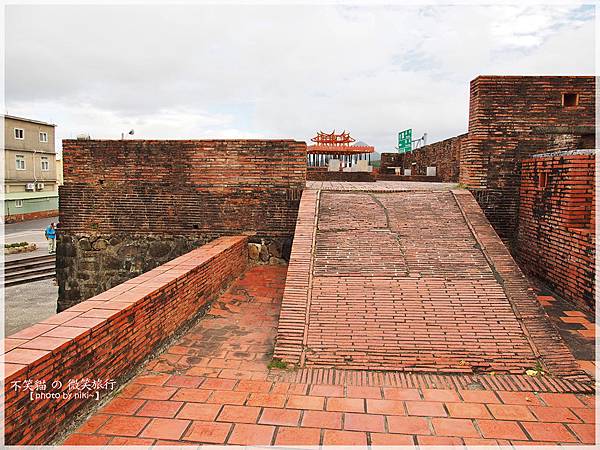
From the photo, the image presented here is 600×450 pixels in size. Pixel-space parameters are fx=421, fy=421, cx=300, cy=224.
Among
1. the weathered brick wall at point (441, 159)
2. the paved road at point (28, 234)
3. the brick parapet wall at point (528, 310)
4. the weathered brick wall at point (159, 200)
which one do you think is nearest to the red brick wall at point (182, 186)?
the weathered brick wall at point (159, 200)

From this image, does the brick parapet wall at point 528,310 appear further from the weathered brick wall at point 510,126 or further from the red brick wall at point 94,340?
the red brick wall at point 94,340

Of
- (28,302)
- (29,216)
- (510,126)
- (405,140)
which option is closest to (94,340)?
(510,126)

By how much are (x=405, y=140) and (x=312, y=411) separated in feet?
86.4

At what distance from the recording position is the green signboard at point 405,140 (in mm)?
26547

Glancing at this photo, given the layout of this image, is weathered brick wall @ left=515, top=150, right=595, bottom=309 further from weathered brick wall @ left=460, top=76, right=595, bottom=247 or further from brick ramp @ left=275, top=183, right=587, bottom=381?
brick ramp @ left=275, top=183, right=587, bottom=381

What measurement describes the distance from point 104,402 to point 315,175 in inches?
449

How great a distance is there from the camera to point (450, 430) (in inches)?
96.2

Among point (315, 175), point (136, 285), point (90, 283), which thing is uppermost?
point (315, 175)

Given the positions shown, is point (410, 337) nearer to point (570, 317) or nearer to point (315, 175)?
point (570, 317)

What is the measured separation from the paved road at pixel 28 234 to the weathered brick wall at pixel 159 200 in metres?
12.9

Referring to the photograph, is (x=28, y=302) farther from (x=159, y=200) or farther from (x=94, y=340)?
(x=94, y=340)

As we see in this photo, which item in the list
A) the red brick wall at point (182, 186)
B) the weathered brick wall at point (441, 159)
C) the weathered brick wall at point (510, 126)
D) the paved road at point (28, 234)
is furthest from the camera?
the paved road at point (28, 234)

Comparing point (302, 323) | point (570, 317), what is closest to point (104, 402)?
point (302, 323)

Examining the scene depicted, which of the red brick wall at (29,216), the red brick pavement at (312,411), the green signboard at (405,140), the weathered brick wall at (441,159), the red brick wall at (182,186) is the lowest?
the red brick wall at (29,216)
